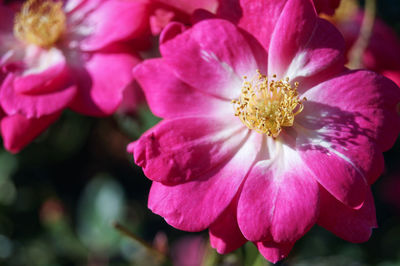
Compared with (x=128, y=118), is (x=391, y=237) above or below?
below

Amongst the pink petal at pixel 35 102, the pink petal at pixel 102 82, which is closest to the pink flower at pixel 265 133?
the pink petal at pixel 102 82

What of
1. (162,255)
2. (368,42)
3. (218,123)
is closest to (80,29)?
(218,123)

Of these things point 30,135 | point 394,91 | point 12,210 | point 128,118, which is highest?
point 394,91

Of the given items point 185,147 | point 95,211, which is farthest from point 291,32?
point 95,211

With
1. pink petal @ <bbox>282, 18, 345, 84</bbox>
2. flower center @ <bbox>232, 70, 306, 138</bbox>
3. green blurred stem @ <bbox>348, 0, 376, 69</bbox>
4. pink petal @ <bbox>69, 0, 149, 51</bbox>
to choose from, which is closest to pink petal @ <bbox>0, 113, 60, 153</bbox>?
pink petal @ <bbox>69, 0, 149, 51</bbox>

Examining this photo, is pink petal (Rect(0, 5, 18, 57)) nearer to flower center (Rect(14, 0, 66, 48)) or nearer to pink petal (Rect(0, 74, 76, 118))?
flower center (Rect(14, 0, 66, 48))

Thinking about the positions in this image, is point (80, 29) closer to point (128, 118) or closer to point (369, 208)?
point (128, 118)

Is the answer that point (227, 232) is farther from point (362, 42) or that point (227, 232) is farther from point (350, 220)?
point (362, 42)
